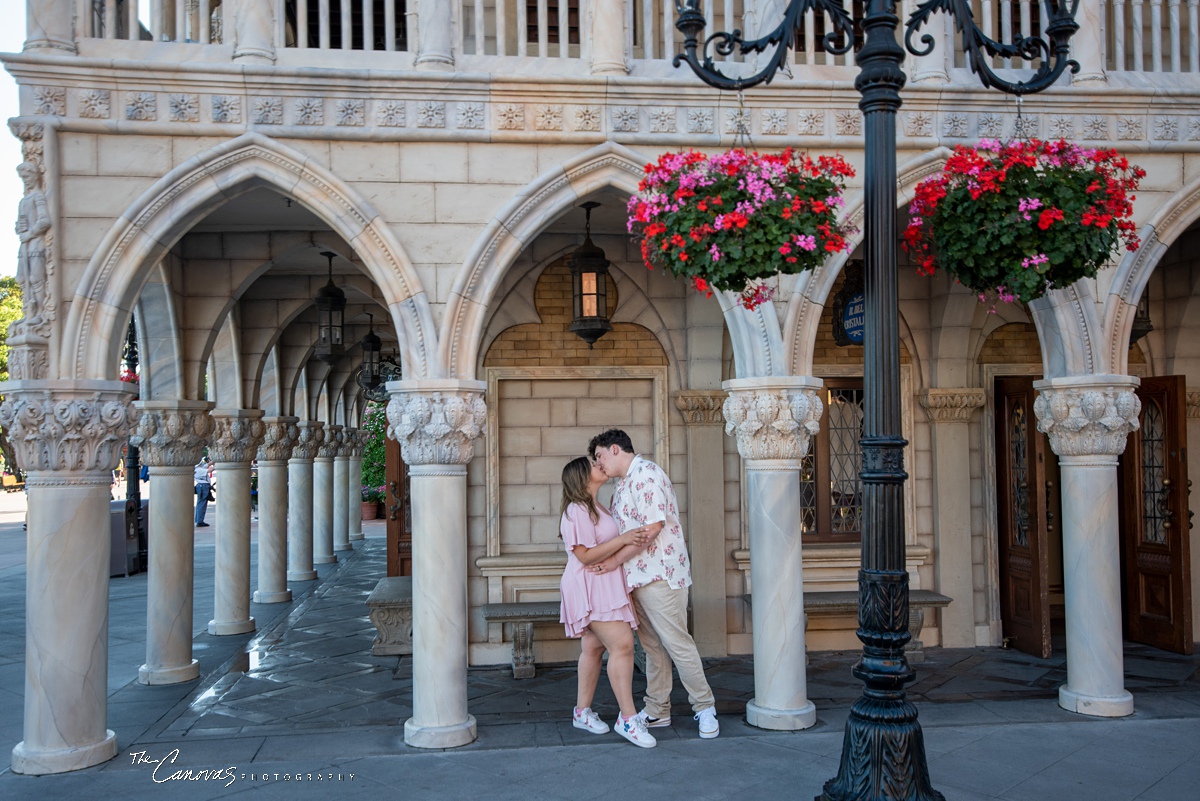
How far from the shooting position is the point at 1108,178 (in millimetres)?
5348

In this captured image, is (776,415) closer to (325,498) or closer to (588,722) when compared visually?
(588,722)

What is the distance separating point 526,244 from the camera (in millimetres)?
7129

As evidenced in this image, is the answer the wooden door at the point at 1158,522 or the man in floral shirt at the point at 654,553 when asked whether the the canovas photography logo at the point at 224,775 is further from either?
the wooden door at the point at 1158,522

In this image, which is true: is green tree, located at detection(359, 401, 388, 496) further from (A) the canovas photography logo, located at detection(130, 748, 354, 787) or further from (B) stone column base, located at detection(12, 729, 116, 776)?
(A) the canovas photography logo, located at detection(130, 748, 354, 787)

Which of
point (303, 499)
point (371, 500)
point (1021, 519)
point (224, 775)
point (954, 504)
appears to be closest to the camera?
point (224, 775)

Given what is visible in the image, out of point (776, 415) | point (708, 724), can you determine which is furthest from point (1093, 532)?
point (708, 724)

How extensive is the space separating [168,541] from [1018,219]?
22.8 ft

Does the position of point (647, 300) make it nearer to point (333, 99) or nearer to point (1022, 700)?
point (333, 99)

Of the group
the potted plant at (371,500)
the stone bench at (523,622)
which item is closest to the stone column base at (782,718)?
the stone bench at (523,622)

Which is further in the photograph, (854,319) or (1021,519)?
(1021,519)

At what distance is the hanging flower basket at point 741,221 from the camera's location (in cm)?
478

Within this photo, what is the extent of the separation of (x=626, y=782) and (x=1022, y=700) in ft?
11.0

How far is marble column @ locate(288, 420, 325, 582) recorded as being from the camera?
15.9m


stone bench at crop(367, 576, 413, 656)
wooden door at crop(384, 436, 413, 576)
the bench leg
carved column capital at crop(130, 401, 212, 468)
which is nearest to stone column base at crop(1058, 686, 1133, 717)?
the bench leg
